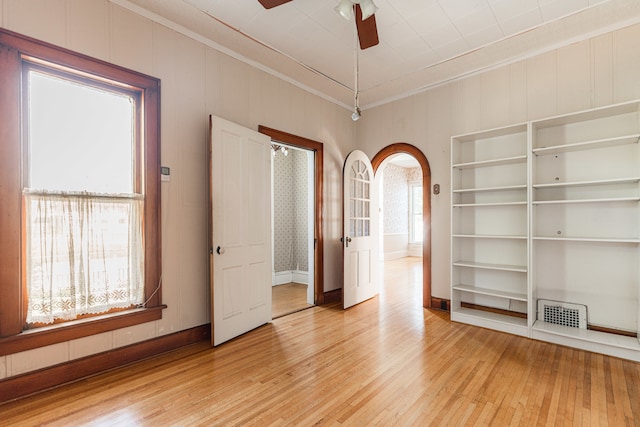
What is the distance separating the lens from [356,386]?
88.8 inches

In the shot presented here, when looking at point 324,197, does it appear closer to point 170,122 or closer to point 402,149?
point 402,149

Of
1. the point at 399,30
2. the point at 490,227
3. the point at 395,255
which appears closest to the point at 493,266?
the point at 490,227

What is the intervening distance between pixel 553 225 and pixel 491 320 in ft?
A: 4.16

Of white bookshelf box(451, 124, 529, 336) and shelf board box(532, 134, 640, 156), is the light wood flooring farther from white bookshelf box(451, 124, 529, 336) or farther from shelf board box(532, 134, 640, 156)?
shelf board box(532, 134, 640, 156)

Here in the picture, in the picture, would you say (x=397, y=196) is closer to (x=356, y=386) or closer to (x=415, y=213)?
(x=415, y=213)

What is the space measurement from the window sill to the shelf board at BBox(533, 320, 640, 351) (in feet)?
12.6

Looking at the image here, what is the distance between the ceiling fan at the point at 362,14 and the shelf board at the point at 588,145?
6.94ft

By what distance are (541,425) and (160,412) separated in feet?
7.89

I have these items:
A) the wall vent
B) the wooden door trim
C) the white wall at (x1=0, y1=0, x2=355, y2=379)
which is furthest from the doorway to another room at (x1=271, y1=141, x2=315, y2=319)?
the wall vent

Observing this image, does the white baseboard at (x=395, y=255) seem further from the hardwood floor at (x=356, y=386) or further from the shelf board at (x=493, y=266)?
the hardwood floor at (x=356, y=386)

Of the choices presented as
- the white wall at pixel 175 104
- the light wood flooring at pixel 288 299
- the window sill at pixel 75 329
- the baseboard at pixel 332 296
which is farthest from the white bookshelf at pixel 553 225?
the window sill at pixel 75 329

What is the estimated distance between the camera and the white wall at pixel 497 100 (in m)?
3.00

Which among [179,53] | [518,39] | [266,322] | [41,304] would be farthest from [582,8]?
[41,304]

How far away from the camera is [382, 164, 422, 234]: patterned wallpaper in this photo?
961 cm
